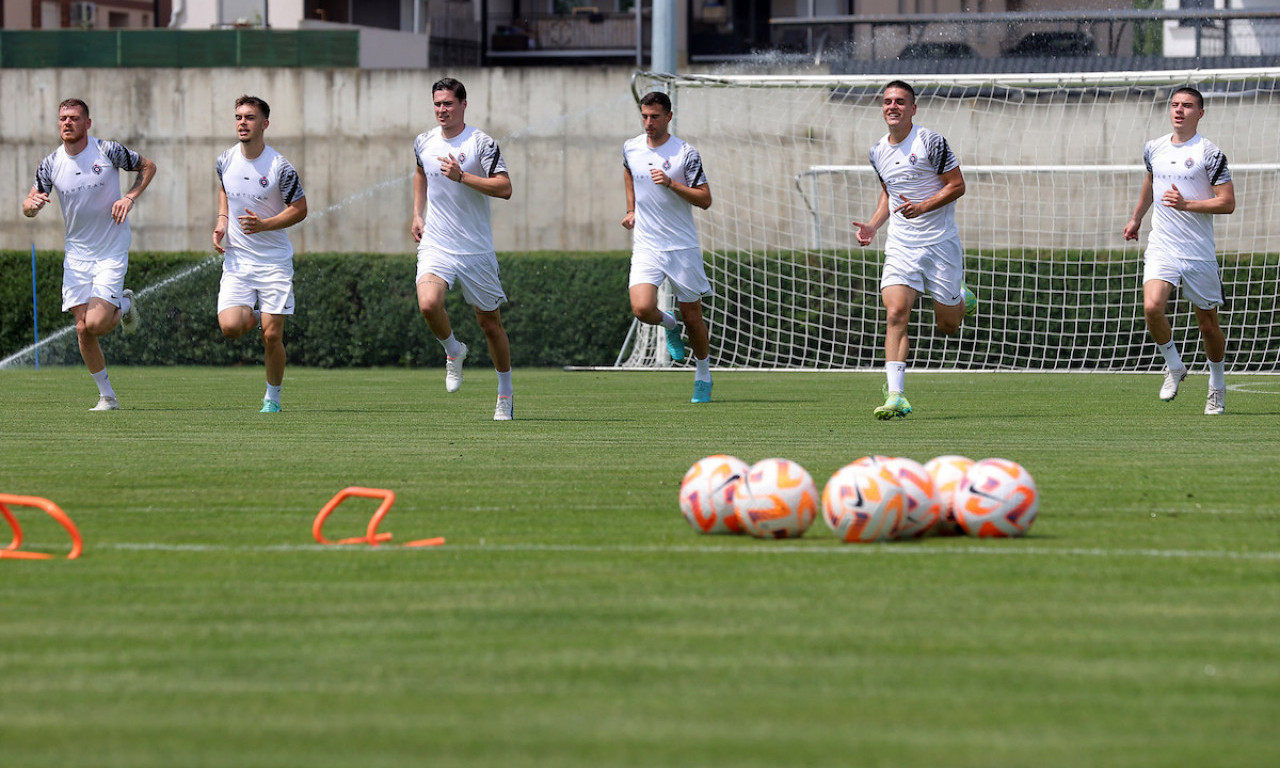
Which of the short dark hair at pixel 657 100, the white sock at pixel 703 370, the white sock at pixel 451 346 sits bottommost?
the white sock at pixel 703 370

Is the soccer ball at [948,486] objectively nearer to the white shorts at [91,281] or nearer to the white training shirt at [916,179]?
the white training shirt at [916,179]

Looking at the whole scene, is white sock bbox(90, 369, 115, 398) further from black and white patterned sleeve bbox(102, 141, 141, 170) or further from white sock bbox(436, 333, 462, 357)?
white sock bbox(436, 333, 462, 357)

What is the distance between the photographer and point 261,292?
535 inches

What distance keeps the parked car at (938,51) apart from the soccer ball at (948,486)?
2514 centimetres

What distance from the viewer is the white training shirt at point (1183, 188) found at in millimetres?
13008

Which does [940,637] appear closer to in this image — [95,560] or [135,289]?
[95,560]

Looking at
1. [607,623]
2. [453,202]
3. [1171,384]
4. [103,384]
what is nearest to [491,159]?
[453,202]

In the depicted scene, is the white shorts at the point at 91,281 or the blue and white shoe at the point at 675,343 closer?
the white shorts at the point at 91,281

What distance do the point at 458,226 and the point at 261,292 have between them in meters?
1.81

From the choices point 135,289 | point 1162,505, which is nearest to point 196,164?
point 135,289

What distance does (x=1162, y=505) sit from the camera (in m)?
7.43

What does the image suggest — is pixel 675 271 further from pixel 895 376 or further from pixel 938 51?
pixel 938 51

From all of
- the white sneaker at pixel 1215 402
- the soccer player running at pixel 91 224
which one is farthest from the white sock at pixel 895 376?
the soccer player running at pixel 91 224

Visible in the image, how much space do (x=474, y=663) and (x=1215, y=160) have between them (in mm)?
10047
